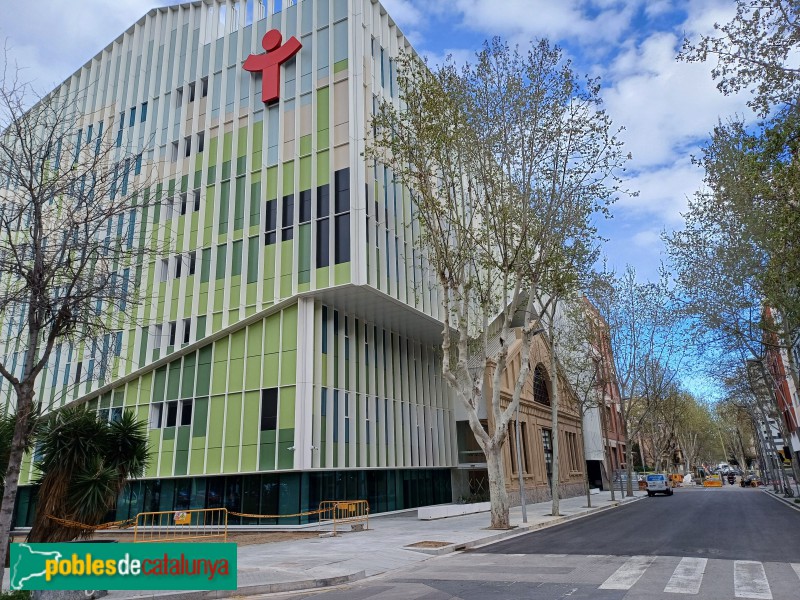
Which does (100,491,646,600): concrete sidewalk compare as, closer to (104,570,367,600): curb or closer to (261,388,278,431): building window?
(104,570,367,600): curb

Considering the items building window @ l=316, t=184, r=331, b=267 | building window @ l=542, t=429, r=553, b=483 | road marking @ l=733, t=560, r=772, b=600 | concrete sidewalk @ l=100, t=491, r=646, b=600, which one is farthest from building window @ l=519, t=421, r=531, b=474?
road marking @ l=733, t=560, r=772, b=600

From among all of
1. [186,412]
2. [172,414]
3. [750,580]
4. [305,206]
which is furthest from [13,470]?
[172,414]

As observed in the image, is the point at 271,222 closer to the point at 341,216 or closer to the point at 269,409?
the point at 341,216

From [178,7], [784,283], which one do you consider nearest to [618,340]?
[784,283]

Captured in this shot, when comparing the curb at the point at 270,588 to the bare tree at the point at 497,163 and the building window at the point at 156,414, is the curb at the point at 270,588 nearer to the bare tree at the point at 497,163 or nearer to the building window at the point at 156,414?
the bare tree at the point at 497,163

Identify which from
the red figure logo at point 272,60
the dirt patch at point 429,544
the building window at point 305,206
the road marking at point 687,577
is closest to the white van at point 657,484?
the dirt patch at point 429,544

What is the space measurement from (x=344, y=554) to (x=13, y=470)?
8750 millimetres

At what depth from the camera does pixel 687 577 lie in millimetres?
9992

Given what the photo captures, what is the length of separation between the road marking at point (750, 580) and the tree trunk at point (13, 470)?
11245 millimetres

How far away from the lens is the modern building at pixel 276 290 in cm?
2484

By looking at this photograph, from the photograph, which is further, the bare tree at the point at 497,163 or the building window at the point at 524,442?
the building window at the point at 524,442

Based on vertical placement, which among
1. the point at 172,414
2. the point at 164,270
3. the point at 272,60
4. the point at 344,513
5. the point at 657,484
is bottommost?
the point at 657,484

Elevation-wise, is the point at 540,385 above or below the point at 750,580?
above

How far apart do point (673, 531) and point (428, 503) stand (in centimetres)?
1687
